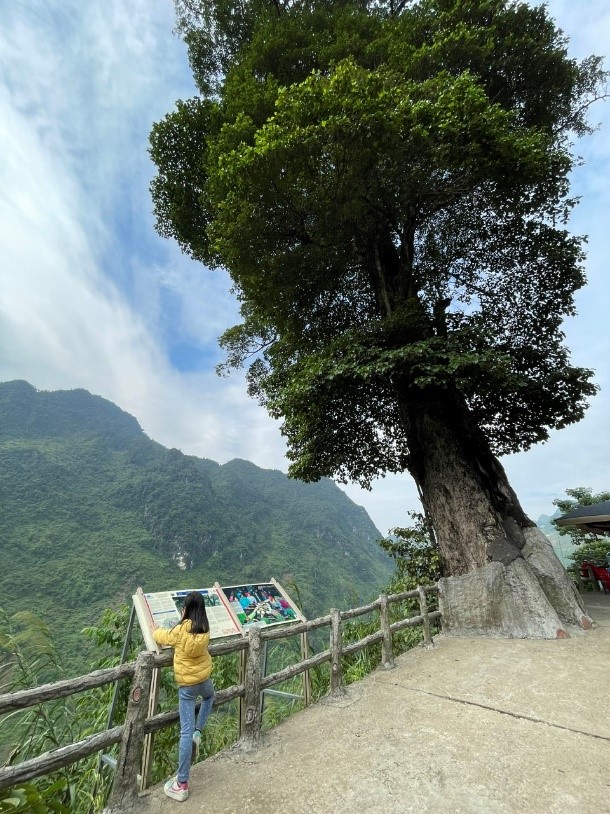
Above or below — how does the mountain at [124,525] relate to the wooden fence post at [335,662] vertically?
above

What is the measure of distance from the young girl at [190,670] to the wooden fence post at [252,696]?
476mm

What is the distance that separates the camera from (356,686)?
16.2 ft

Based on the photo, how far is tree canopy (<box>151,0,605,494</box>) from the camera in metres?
6.84

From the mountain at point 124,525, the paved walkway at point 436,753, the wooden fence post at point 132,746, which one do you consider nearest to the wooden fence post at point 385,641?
the paved walkway at point 436,753

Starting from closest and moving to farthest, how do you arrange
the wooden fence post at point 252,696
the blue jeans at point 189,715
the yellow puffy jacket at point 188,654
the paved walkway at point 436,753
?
the paved walkway at point 436,753, the blue jeans at point 189,715, the yellow puffy jacket at point 188,654, the wooden fence post at point 252,696

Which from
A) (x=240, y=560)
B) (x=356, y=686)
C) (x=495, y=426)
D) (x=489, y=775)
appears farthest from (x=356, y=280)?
(x=240, y=560)

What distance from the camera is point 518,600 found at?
260 inches

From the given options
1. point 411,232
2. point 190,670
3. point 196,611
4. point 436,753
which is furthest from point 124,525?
point 436,753

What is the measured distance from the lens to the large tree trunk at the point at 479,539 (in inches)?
260

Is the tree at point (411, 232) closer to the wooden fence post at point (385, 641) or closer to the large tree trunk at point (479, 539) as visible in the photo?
the large tree trunk at point (479, 539)

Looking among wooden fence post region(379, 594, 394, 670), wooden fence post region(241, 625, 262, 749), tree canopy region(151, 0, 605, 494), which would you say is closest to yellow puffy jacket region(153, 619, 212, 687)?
wooden fence post region(241, 625, 262, 749)

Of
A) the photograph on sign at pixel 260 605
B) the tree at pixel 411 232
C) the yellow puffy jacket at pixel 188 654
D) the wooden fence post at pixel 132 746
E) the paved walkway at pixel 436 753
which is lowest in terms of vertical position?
the paved walkway at pixel 436 753

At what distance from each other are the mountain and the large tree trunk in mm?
3281

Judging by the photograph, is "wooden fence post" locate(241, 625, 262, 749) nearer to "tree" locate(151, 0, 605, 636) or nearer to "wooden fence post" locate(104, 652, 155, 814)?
"wooden fence post" locate(104, 652, 155, 814)
